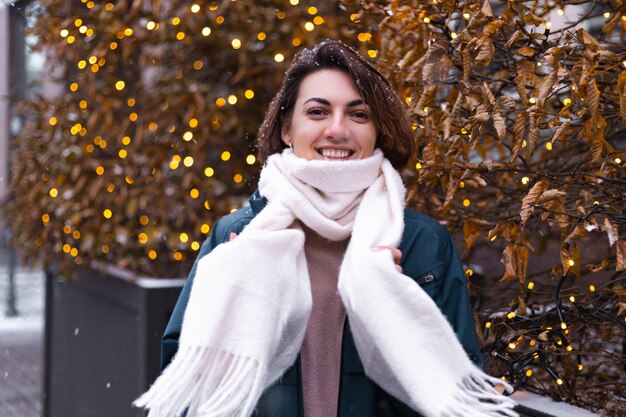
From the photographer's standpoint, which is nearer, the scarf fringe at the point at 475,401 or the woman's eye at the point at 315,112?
the scarf fringe at the point at 475,401

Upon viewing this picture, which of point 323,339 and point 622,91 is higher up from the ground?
point 622,91

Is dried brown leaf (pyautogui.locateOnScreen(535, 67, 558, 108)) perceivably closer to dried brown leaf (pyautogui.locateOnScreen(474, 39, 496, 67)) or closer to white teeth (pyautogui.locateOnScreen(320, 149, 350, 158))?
dried brown leaf (pyautogui.locateOnScreen(474, 39, 496, 67))

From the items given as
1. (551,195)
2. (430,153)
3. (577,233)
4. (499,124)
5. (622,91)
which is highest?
(622,91)

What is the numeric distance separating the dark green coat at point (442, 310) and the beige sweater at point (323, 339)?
0.03 metres

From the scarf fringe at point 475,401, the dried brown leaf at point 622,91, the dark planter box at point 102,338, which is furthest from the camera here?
the dark planter box at point 102,338

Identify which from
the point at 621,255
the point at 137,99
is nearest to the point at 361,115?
the point at 621,255

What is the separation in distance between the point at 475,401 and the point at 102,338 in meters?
3.77

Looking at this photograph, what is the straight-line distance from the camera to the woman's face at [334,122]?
2.61 meters

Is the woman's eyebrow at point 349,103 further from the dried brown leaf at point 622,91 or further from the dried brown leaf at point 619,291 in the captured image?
the dried brown leaf at point 619,291

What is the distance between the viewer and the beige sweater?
8.27 ft

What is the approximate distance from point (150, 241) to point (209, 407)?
302 centimetres

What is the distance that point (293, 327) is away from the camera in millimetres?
2428

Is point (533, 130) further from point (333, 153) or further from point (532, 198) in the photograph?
point (333, 153)

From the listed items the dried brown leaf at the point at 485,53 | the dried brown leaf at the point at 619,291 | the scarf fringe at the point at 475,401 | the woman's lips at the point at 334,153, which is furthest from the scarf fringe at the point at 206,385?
the dried brown leaf at the point at 619,291
